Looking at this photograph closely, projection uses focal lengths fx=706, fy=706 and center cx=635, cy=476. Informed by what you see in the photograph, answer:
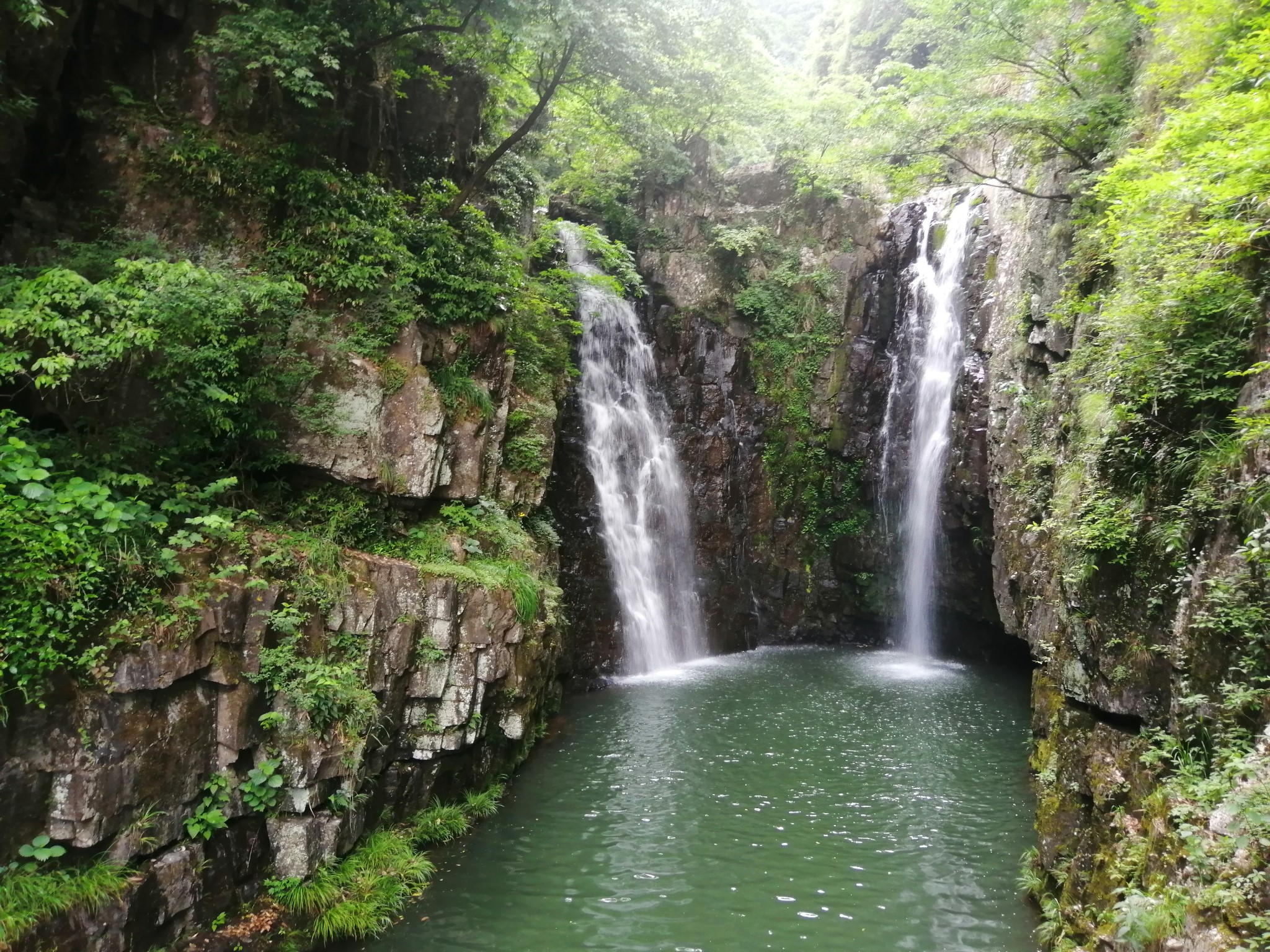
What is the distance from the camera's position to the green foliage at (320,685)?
21.4 feet

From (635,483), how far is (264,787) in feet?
39.7

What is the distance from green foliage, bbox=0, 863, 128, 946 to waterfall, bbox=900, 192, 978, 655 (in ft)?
57.2

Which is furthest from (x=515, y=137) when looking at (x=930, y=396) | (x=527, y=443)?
(x=930, y=396)

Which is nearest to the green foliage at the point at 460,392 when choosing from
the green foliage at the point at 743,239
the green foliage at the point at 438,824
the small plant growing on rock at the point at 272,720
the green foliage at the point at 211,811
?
the small plant growing on rock at the point at 272,720

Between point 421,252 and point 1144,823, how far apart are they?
1017 cm

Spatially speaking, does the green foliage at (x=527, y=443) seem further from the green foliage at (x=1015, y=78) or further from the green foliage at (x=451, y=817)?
the green foliage at (x=1015, y=78)

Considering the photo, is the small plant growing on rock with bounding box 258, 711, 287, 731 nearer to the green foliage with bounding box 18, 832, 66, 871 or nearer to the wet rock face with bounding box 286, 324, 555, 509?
the green foliage with bounding box 18, 832, 66, 871

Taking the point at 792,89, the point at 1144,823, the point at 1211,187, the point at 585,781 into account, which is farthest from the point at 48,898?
the point at 792,89

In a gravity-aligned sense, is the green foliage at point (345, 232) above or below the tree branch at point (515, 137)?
below

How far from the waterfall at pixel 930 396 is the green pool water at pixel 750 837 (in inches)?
222

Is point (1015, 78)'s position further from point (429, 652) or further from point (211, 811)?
point (211, 811)

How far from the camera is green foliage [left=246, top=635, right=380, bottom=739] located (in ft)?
21.4

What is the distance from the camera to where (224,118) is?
8.64 metres

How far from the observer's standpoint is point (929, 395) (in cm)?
1870
